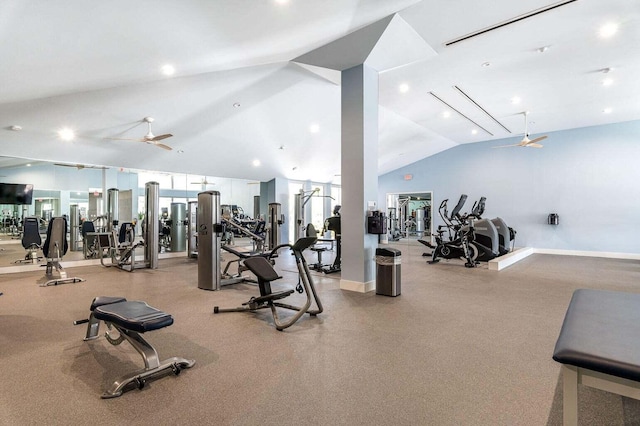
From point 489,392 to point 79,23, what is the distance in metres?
4.45

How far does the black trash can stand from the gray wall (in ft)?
26.0

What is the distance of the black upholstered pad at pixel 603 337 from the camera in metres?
1.24

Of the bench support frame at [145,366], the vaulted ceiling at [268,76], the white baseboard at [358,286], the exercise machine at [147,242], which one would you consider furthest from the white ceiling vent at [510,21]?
the exercise machine at [147,242]

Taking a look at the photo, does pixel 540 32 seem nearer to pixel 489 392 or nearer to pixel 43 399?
pixel 489 392

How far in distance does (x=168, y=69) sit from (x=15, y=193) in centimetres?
556

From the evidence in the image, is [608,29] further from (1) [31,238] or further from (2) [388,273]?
(1) [31,238]

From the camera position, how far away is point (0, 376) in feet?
7.77

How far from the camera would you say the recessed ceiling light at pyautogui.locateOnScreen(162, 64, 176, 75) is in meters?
4.42

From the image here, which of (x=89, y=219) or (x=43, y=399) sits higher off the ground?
(x=89, y=219)

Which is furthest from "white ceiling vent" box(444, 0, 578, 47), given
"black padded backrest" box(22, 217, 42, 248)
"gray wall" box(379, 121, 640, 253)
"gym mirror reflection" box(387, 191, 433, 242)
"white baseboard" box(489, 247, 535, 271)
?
"black padded backrest" box(22, 217, 42, 248)

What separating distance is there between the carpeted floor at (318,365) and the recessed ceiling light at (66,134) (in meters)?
3.29

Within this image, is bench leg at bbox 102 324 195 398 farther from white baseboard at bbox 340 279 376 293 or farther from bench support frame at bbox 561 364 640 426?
white baseboard at bbox 340 279 376 293

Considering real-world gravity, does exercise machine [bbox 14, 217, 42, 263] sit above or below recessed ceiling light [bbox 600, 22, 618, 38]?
below

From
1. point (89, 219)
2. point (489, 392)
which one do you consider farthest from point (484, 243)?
point (89, 219)
